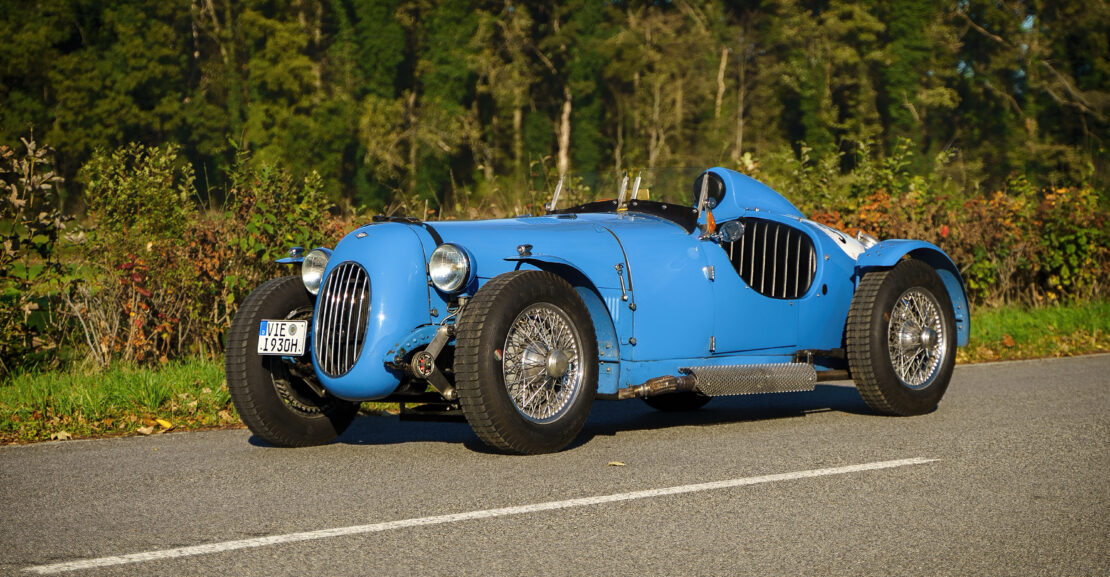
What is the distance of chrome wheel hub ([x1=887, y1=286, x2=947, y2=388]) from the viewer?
8570mm

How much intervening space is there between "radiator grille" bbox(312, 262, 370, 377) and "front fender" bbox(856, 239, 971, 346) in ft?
12.2

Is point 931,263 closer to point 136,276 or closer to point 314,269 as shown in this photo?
point 314,269

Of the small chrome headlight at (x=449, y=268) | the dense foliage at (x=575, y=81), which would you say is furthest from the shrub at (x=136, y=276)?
the dense foliage at (x=575, y=81)

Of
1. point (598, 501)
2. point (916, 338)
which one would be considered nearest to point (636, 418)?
point (916, 338)

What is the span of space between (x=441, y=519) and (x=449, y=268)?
1.82 meters

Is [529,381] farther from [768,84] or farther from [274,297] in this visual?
[768,84]

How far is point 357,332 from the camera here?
6.73m

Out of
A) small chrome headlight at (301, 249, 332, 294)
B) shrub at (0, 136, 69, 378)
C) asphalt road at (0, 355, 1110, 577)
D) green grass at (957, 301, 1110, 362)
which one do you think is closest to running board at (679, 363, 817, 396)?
asphalt road at (0, 355, 1110, 577)

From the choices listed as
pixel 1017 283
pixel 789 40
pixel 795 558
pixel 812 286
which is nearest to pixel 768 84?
pixel 789 40

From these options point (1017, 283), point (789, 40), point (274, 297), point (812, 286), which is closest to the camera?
point (274, 297)

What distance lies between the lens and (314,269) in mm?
7359

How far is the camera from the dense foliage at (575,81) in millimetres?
53094

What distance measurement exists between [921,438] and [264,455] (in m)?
3.84

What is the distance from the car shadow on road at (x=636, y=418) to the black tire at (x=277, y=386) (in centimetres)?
24
